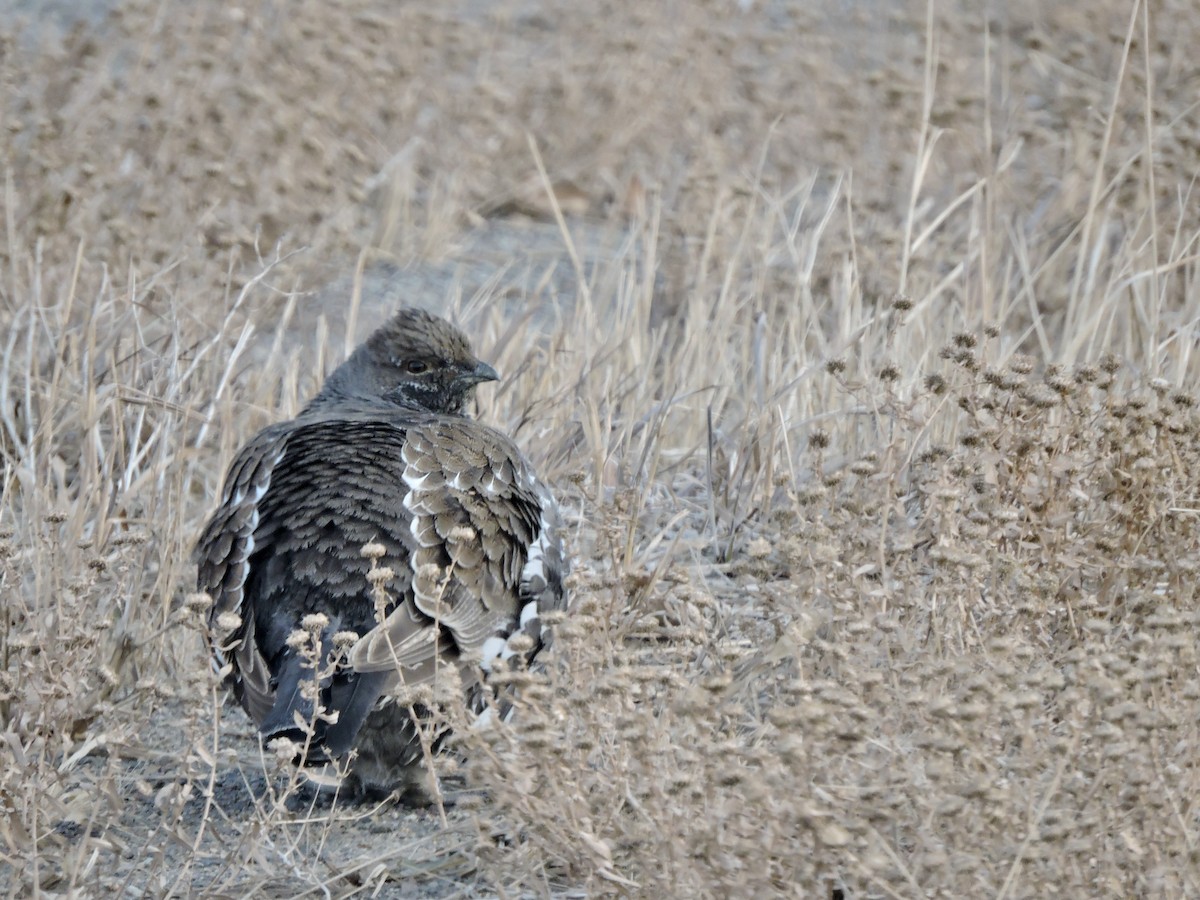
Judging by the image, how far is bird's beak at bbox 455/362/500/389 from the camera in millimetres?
5723

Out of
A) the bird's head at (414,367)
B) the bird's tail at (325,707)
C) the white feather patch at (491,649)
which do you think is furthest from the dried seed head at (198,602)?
the bird's head at (414,367)

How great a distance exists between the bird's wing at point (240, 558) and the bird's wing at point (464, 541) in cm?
33

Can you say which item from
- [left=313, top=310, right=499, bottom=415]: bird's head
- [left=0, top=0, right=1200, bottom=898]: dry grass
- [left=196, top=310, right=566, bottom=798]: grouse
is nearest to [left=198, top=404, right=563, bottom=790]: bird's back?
[left=196, top=310, right=566, bottom=798]: grouse

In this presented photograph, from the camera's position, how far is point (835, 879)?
3328mm

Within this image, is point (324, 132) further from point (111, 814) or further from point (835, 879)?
point (835, 879)

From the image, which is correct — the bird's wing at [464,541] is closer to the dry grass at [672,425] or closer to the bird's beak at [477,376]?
the dry grass at [672,425]

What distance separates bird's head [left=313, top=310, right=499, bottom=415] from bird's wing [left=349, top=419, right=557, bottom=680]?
732 mm

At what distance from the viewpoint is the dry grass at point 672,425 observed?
339 cm

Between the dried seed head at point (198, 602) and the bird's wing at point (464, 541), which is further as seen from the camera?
the bird's wing at point (464, 541)

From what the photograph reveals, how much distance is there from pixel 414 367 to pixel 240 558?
4.29ft

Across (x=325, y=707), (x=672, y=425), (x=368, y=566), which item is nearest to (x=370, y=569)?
(x=368, y=566)

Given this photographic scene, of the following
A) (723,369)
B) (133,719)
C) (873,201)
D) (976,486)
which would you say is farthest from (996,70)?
(133,719)

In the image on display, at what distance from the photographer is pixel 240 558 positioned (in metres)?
4.59

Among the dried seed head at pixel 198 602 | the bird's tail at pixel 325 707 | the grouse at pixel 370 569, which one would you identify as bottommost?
the bird's tail at pixel 325 707
